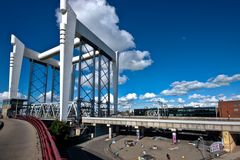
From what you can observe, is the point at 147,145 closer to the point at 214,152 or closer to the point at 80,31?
the point at 214,152

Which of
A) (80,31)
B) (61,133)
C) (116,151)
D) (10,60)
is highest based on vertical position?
(80,31)

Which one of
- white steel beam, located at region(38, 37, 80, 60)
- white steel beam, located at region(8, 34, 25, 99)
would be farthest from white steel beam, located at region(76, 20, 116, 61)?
white steel beam, located at region(8, 34, 25, 99)

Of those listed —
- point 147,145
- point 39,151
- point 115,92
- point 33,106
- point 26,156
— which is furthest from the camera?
point 115,92

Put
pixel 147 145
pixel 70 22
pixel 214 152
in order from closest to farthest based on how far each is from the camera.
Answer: pixel 214 152 < pixel 147 145 < pixel 70 22

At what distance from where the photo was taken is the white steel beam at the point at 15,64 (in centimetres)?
7581

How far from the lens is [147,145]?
46.1m

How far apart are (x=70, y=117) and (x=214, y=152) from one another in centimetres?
4692

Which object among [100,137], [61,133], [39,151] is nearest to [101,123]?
[100,137]

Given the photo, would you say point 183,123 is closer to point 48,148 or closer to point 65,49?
point 65,49

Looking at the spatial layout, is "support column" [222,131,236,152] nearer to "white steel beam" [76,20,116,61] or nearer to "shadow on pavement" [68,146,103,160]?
"shadow on pavement" [68,146,103,160]

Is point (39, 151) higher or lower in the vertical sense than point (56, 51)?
lower

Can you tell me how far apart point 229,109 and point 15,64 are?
75370 millimetres

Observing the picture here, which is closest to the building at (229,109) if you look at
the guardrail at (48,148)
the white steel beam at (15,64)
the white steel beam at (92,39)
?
the white steel beam at (92,39)

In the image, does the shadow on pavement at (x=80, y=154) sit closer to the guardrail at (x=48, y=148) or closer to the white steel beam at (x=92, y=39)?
the guardrail at (x=48, y=148)
